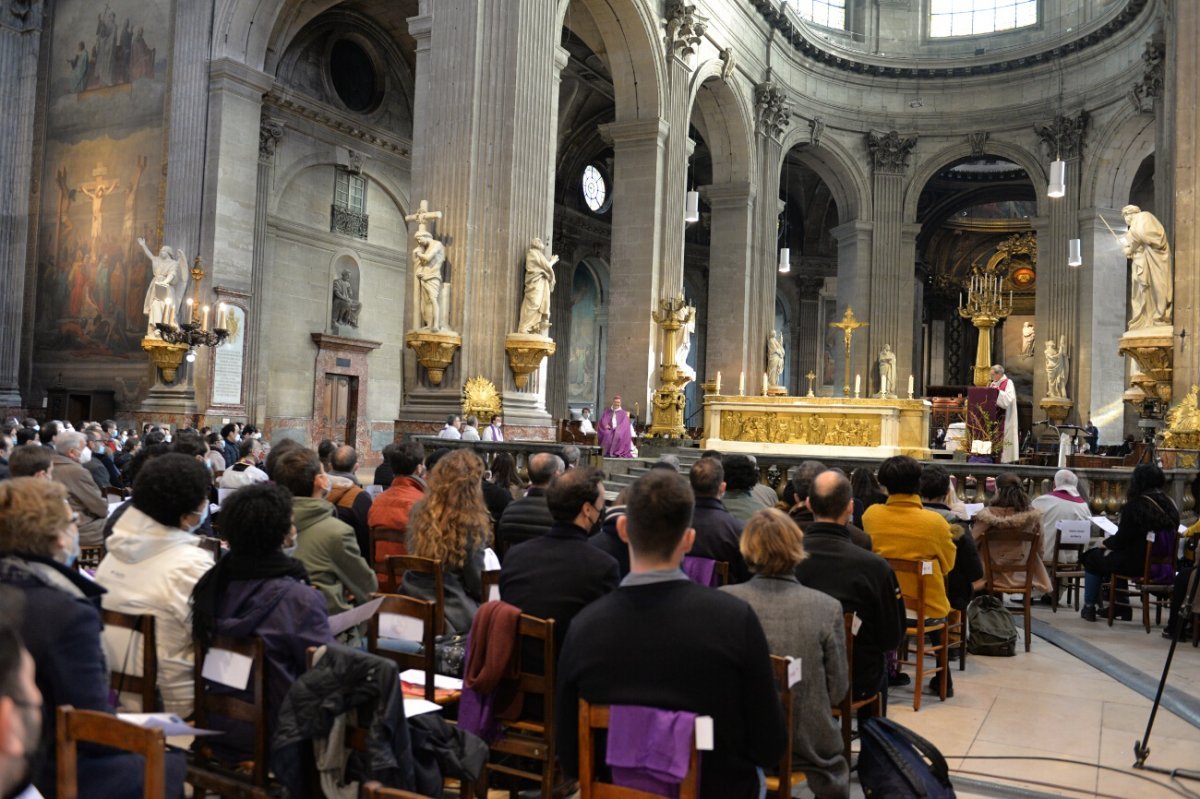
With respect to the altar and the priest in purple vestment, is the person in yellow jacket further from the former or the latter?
the priest in purple vestment

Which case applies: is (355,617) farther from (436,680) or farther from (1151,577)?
(1151,577)

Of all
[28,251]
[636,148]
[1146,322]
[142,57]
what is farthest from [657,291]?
[28,251]

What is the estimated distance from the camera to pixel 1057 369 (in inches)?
1021

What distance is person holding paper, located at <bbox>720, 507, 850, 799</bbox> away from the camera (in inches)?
130

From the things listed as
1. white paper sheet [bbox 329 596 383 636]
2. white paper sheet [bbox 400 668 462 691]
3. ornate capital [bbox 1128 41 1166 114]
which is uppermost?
ornate capital [bbox 1128 41 1166 114]

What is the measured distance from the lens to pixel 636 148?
20469 millimetres

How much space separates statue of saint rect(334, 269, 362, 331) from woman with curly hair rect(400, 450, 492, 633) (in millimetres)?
19305

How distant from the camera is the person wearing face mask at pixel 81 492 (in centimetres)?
664

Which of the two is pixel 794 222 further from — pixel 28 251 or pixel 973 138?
pixel 28 251

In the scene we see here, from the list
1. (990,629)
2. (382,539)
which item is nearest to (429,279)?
(382,539)

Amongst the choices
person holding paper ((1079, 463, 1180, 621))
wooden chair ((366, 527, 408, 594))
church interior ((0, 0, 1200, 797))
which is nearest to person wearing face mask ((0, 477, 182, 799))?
wooden chair ((366, 527, 408, 594))

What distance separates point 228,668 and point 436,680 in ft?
3.73

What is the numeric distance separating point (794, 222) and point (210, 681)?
36.1 m

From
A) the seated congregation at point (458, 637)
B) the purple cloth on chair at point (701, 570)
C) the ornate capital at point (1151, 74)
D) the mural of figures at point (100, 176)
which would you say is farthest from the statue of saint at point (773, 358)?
the purple cloth on chair at point (701, 570)
